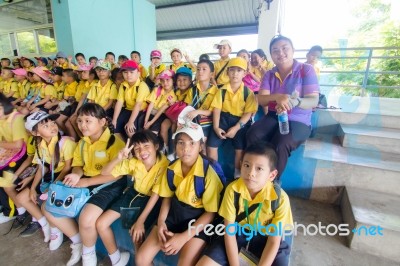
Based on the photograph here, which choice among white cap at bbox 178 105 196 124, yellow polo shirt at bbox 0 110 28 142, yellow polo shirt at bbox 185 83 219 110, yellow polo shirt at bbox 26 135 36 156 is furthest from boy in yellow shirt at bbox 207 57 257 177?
yellow polo shirt at bbox 0 110 28 142

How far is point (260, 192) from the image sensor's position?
1.26m

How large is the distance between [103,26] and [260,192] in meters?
6.60

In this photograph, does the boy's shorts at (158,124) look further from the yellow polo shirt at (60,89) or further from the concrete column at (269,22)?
the concrete column at (269,22)

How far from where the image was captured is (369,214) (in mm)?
1687

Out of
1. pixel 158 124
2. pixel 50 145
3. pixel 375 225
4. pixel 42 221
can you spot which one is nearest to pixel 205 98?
pixel 158 124

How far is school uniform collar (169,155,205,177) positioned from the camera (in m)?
1.43

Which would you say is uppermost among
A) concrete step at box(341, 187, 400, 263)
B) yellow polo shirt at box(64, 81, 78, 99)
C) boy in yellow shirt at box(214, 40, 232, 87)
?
boy in yellow shirt at box(214, 40, 232, 87)

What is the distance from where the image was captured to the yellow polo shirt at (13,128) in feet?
7.61

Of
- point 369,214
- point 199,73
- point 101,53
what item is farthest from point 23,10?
point 369,214

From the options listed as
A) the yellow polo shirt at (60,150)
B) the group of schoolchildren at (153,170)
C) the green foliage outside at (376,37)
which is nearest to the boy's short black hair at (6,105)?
the group of schoolchildren at (153,170)

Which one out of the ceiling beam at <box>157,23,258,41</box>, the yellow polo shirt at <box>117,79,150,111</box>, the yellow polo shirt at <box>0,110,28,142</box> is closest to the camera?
the yellow polo shirt at <box>0,110,28,142</box>

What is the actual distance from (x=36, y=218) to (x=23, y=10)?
732 centimetres

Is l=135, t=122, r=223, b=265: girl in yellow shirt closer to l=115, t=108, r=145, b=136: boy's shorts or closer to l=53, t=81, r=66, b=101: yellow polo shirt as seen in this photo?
l=115, t=108, r=145, b=136: boy's shorts

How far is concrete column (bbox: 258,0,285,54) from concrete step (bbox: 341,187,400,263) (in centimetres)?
464
